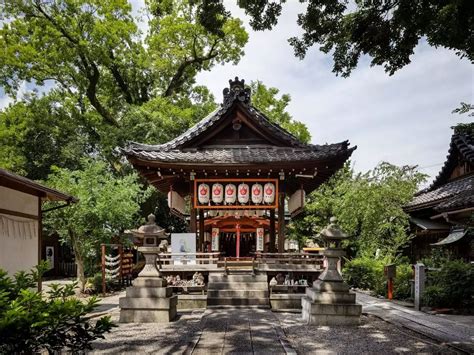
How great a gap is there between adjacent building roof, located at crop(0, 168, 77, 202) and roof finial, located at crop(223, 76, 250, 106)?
22.6 feet

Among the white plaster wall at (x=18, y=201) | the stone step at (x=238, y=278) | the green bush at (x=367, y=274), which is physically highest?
the white plaster wall at (x=18, y=201)

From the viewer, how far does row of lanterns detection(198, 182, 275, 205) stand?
1471cm

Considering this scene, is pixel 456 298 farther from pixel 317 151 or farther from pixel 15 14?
pixel 15 14

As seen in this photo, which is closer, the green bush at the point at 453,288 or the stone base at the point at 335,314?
the stone base at the point at 335,314

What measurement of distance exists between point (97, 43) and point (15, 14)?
5846mm

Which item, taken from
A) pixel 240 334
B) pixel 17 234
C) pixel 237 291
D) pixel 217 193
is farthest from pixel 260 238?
pixel 240 334

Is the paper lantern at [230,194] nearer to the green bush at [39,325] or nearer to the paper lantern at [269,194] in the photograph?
the paper lantern at [269,194]

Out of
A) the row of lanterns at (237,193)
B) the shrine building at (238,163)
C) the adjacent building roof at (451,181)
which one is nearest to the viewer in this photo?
the shrine building at (238,163)

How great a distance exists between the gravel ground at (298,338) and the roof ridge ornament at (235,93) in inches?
322

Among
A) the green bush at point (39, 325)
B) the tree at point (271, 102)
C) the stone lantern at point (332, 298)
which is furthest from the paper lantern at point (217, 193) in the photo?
the tree at point (271, 102)

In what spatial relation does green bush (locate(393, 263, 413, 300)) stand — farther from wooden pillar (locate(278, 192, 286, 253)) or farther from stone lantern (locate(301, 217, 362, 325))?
stone lantern (locate(301, 217, 362, 325))

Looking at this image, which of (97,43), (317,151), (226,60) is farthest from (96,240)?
(226,60)

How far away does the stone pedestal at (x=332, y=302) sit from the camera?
10125 mm

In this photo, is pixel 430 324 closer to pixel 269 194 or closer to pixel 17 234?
pixel 269 194
